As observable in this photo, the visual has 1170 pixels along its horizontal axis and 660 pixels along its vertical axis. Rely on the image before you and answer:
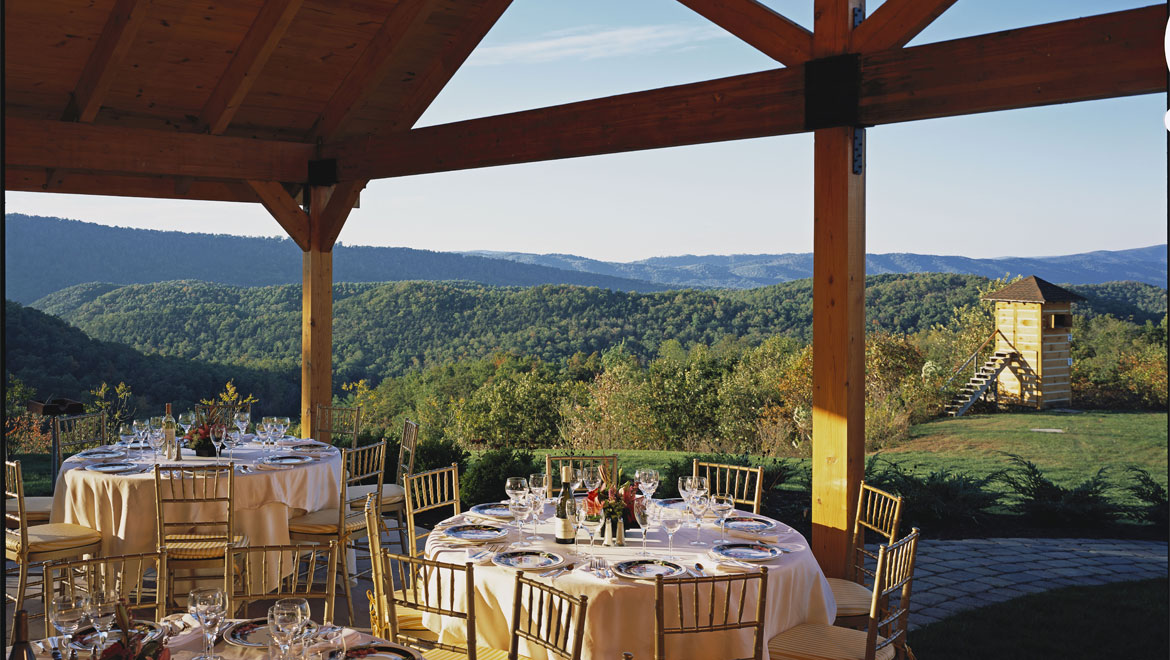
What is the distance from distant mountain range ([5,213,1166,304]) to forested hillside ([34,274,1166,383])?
69cm

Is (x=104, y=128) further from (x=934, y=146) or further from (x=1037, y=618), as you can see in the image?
(x=934, y=146)

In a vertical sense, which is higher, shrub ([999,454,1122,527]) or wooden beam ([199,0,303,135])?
wooden beam ([199,0,303,135])

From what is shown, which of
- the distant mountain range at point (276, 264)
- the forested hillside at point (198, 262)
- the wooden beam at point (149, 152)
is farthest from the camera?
the forested hillside at point (198, 262)

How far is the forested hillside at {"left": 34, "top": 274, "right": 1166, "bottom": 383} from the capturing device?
1972 cm

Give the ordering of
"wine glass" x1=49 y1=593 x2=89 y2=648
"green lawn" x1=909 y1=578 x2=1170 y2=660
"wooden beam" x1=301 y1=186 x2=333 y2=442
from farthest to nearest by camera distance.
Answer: "wooden beam" x1=301 y1=186 x2=333 y2=442 < "green lawn" x1=909 y1=578 x2=1170 y2=660 < "wine glass" x1=49 y1=593 x2=89 y2=648

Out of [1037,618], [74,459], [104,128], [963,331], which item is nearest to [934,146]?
[963,331]

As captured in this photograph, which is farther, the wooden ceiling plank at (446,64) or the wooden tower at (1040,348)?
the wooden tower at (1040,348)

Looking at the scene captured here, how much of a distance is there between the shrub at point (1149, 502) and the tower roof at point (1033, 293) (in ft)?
17.5

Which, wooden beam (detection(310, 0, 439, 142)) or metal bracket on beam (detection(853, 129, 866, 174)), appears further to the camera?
wooden beam (detection(310, 0, 439, 142))

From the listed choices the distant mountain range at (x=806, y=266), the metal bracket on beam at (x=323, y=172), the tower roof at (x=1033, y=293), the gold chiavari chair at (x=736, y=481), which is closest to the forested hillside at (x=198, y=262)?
the distant mountain range at (x=806, y=266)

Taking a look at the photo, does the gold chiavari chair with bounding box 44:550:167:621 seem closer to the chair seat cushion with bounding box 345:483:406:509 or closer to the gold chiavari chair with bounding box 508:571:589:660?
the chair seat cushion with bounding box 345:483:406:509

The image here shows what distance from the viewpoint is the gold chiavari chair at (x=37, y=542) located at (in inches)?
203

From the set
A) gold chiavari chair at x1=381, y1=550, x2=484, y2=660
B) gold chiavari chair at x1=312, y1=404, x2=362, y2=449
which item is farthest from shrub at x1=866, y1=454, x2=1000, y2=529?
gold chiavari chair at x1=381, y1=550, x2=484, y2=660

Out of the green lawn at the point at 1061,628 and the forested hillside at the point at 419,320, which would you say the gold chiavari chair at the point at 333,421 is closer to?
the green lawn at the point at 1061,628
